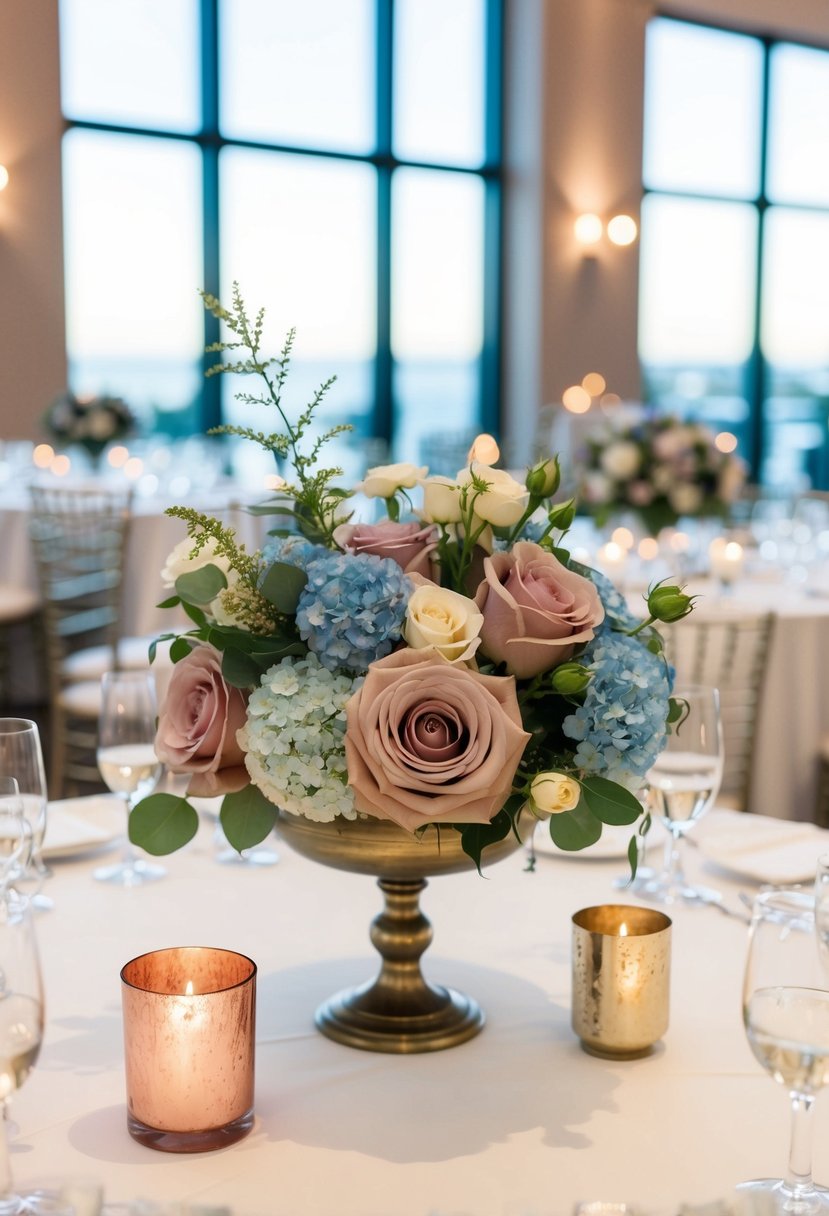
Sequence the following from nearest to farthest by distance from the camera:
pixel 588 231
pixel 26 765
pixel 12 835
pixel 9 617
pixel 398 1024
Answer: pixel 398 1024
pixel 12 835
pixel 26 765
pixel 9 617
pixel 588 231

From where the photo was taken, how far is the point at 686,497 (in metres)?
4.57

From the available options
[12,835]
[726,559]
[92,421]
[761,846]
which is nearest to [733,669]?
[726,559]

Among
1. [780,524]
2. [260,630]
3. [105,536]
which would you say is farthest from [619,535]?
[260,630]

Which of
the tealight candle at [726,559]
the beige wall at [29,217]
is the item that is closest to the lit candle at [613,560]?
the tealight candle at [726,559]

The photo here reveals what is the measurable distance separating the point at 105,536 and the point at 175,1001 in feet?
11.8

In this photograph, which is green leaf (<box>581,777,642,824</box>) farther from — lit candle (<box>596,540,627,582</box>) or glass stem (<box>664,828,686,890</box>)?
lit candle (<box>596,540,627,582</box>)

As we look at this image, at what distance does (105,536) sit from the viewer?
452 centimetres

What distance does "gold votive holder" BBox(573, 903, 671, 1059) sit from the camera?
1.23 meters

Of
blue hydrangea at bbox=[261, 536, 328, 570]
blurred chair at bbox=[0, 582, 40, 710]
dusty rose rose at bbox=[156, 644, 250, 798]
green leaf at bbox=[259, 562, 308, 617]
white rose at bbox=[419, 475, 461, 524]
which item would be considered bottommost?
blurred chair at bbox=[0, 582, 40, 710]

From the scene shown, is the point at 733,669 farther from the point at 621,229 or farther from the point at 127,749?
the point at 621,229

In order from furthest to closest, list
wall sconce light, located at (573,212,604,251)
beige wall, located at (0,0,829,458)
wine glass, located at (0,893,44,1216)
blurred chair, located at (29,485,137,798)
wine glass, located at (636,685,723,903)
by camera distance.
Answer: wall sconce light, located at (573,212,604,251) < beige wall, located at (0,0,829,458) < blurred chair, located at (29,485,137,798) < wine glass, located at (636,685,723,903) < wine glass, located at (0,893,44,1216)

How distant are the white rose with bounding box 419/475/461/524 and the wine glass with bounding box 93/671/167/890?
641 mm

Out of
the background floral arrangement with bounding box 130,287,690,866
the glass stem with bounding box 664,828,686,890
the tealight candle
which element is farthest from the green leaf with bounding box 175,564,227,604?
the tealight candle

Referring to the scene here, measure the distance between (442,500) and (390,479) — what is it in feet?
0.27
